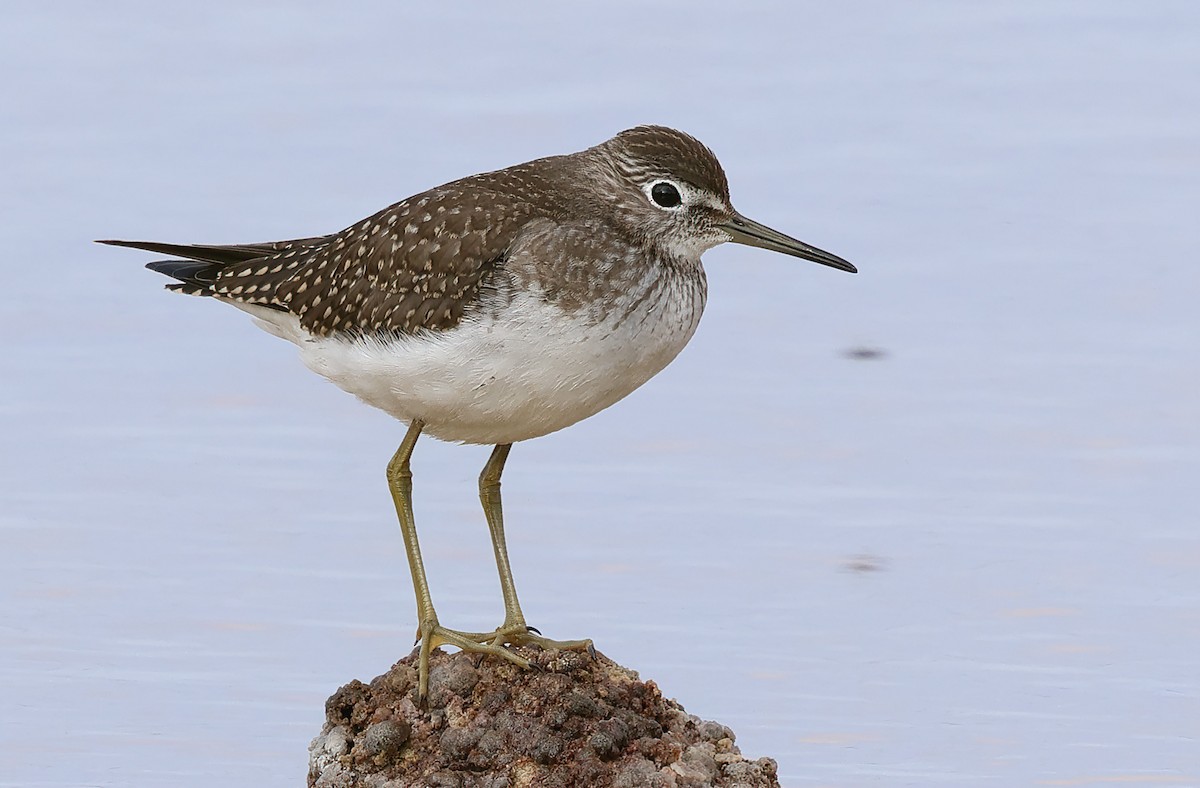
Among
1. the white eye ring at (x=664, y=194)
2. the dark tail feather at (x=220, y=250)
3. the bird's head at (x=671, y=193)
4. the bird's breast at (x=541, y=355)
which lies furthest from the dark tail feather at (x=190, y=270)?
the white eye ring at (x=664, y=194)

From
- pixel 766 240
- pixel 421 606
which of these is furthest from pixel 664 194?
pixel 421 606

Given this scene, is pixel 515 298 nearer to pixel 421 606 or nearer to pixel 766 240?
pixel 766 240

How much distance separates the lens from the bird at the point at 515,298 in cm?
1073

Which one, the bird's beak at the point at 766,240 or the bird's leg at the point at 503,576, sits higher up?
the bird's beak at the point at 766,240

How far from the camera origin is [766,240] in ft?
37.5

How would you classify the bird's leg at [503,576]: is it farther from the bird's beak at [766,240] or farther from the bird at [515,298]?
→ the bird's beak at [766,240]

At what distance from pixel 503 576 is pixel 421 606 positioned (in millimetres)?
436

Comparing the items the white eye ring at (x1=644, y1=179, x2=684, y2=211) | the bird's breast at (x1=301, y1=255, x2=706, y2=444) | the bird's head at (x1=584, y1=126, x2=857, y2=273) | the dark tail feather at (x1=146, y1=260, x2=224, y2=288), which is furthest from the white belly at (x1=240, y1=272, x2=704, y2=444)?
the dark tail feather at (x1=146, y1=260, x2=224, y2=288)

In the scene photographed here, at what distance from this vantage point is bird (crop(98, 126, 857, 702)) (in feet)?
35.2

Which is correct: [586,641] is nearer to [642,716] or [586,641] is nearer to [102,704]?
[642,716]

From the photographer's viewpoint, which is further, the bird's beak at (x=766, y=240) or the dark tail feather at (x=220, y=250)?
the dark tail feather at (x=220, y=250)

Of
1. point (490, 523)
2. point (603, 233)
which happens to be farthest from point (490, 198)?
point (490, 523)

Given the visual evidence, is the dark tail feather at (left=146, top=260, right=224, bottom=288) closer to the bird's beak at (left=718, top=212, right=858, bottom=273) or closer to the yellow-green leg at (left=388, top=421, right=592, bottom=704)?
the yellow-green leg at (left=388, top=421, right=592, bottom=704)

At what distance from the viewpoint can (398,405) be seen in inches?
444
